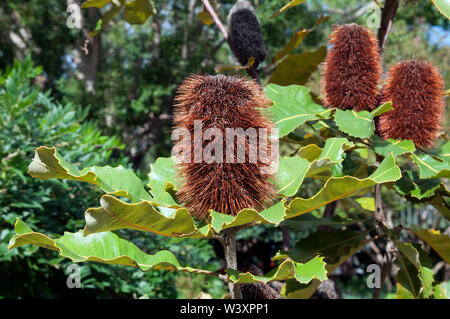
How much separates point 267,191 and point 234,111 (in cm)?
29

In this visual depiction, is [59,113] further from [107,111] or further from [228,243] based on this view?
[107,111]

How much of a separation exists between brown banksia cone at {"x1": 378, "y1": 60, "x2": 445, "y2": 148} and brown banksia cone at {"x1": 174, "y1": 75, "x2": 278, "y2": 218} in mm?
692

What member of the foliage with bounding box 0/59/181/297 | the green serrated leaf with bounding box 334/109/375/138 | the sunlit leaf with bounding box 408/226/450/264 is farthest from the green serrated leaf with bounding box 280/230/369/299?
the foliage with bounding box 0/59/181/297

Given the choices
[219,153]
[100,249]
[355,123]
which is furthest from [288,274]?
[355,123]

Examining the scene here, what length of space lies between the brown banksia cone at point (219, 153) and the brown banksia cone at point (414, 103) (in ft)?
2.27

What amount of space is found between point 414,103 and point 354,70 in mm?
277

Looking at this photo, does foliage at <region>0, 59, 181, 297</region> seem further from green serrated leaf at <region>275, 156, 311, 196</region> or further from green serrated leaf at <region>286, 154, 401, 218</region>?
green serrated leaf at <region>286, 154, 401, 218</region>

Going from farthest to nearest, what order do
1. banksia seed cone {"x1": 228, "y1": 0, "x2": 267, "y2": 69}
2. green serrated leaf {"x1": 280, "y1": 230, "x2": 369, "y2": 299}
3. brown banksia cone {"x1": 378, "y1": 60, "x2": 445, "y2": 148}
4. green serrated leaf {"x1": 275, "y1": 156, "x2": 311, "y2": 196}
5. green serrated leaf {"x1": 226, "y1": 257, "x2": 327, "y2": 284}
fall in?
banksia seed cone {"x1": 228, "y1": 0, "x2": 267, "y2": 69}, green serrated leaf {"x1": 280, "y1": 230, "x2": 369, "y2": 299}, brown banksia cone {"x1": 378, "y1": 60, "x2": 445, "y2": 148}, green serrated leaf {"x1": 275, "y1": 156, "x2": 311, "y2": 196}, green serrated leaf {"x1": 226, "y1": 257, "x2": 327, "y2": 284}

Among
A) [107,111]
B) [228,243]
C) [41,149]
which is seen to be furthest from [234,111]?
[107,111]

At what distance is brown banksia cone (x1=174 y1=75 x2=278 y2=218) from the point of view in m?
1.32

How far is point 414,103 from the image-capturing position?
5.79 feet

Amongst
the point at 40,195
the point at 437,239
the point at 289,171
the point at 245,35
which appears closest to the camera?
the point at 289,171

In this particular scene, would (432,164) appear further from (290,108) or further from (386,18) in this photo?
(386,18)
